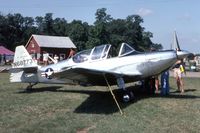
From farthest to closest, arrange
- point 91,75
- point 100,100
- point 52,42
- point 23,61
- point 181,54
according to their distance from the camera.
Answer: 1. point 52,42
2. point 23,61
3. point 100,100
4. point 181,54
5. point 91,75

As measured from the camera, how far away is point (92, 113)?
1074cm

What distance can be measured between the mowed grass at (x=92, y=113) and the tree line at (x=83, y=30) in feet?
225

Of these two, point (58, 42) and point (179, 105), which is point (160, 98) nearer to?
point (179, 105)

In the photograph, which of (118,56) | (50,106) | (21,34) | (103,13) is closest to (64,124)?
(50,106)

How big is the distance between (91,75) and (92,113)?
4.54 ft

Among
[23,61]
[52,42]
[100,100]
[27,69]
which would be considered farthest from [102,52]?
[52,42]

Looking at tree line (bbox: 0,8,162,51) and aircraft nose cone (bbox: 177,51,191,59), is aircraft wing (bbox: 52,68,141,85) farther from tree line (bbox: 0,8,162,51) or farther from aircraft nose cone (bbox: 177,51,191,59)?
tree line (bbox: 0,8,162,51)

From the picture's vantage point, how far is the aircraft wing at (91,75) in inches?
A: 418

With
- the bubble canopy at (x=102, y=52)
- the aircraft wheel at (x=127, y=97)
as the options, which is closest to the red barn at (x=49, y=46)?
the bubble canopy at (x=102, y=52)

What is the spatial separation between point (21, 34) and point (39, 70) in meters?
110

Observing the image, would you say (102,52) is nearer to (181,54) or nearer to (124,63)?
(124,63)

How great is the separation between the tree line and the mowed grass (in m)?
68.6

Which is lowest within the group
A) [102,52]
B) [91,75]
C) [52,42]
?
[91,75]

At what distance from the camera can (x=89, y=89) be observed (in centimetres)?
1656
